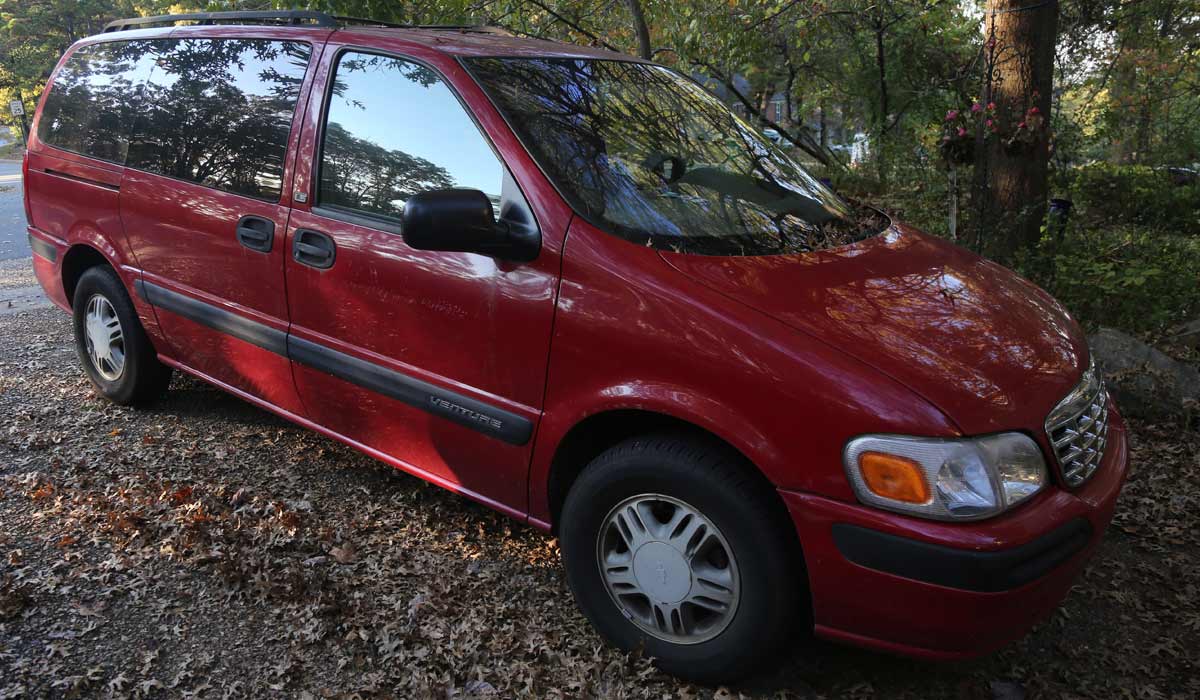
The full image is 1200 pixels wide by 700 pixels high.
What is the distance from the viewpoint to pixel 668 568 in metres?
2.41

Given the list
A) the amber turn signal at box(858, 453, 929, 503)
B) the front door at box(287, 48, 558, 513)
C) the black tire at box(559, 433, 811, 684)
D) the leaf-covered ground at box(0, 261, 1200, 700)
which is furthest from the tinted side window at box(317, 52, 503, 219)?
the amber turn signal at box(858, 453, 929, 503)

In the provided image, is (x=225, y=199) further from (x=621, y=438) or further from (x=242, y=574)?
(x=621, y=438)

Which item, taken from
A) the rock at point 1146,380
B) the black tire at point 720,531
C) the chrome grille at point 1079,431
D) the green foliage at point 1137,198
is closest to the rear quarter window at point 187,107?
the black tire at point 720,531

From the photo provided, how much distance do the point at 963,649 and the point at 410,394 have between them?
71.9 inches

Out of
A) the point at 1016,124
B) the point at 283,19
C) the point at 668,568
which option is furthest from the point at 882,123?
the point at 668,568

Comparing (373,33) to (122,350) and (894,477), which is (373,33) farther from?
(894,477)

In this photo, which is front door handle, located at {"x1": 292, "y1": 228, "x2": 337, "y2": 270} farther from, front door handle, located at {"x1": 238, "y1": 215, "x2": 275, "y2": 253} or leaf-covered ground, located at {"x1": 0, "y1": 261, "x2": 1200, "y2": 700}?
leaf-covered ground, located at {"x1": 0, "y1": 261, "x2": 1200, "y2": 700}

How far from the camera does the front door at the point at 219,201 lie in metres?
3.29

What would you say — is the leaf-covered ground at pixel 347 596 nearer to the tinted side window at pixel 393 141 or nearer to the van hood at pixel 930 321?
the van hood at pixel 930 321

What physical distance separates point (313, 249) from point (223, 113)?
0.93 meters

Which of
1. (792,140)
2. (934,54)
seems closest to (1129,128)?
(934,54)

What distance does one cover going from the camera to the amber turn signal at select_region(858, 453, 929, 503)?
2.00m

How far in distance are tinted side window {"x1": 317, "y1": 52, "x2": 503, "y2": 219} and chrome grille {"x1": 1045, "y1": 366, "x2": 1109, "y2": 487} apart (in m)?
1.71

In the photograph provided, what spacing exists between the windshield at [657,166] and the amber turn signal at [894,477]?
798mm
